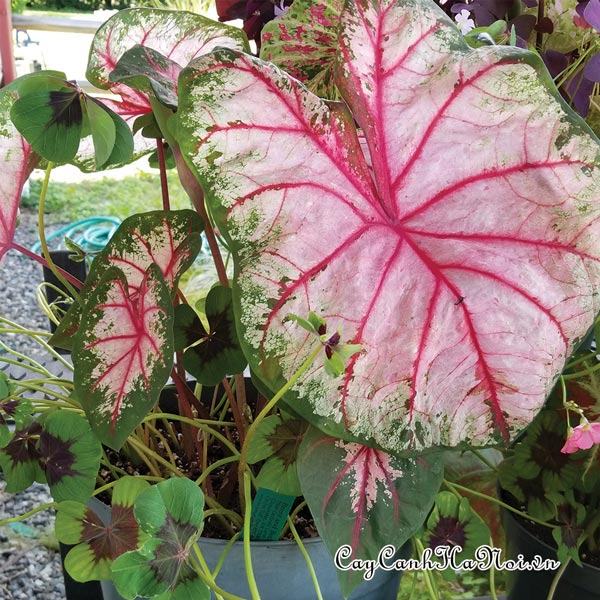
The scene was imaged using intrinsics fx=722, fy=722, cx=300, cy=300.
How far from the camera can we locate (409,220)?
48cm

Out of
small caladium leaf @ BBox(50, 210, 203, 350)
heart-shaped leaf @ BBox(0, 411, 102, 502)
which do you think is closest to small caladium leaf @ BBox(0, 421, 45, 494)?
heart-shaped leaf @ BBox(0, 411, 102, 502)

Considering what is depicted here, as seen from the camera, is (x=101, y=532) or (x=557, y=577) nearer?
(x=101, y=532)

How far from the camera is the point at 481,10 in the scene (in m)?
0.75

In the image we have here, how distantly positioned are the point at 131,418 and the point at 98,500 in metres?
0.13

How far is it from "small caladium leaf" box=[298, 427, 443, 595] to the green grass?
234 centimetres

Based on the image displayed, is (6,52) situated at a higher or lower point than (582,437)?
lower

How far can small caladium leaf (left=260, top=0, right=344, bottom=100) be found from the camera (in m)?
0.67

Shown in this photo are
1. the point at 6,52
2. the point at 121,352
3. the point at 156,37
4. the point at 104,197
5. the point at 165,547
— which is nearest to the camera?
the point at 165,547

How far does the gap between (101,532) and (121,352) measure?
131mm

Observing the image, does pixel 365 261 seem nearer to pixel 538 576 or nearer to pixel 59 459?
pixel 59 459

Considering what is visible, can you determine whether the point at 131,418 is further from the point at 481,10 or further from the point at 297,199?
the point at 481,10

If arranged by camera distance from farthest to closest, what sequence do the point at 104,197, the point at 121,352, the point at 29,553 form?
the point at 104,197 < the point at 29,553 < the point at 121,352

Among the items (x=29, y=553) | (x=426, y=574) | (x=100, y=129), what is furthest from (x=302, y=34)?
(x=29, y=553)

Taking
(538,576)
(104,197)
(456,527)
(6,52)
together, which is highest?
(456,527)
